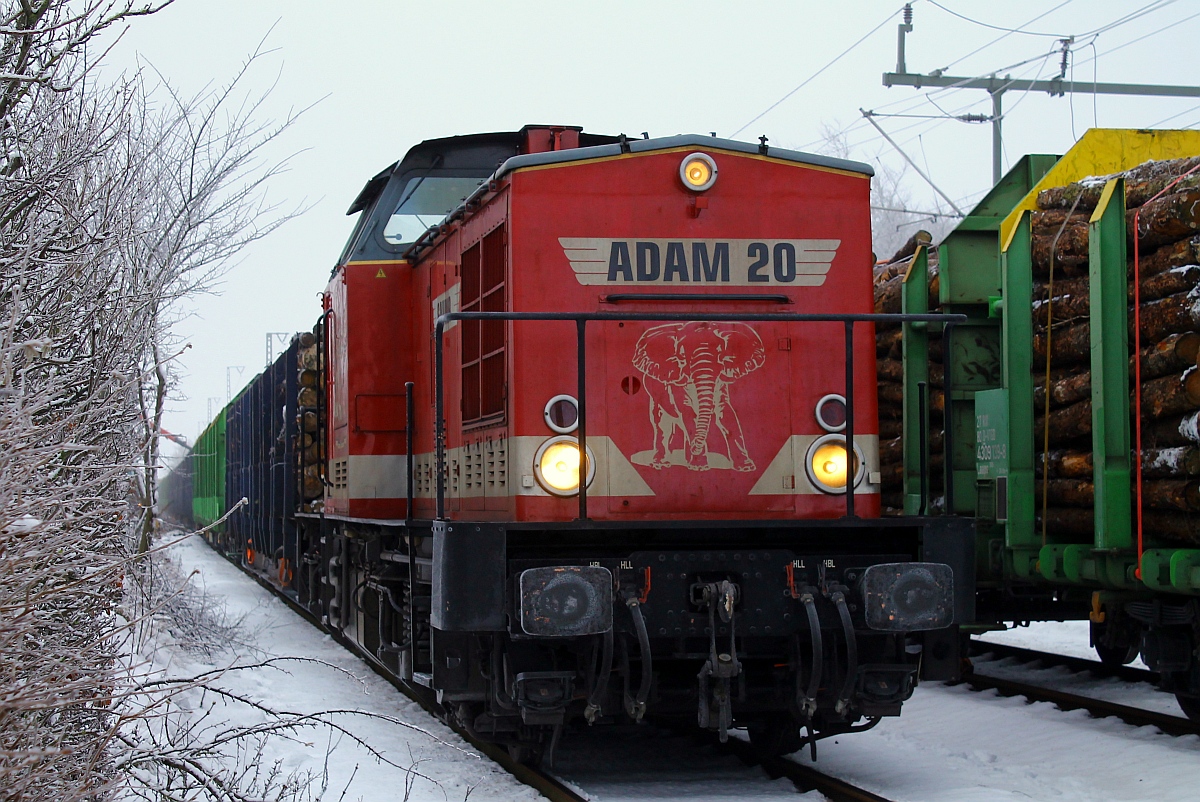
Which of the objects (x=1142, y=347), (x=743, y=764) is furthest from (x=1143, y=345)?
(x=743, y=764)

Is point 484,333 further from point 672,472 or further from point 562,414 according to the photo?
point 672,472

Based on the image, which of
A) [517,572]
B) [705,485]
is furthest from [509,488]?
[705,485]

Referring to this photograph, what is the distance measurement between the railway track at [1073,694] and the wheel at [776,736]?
2.35 metres

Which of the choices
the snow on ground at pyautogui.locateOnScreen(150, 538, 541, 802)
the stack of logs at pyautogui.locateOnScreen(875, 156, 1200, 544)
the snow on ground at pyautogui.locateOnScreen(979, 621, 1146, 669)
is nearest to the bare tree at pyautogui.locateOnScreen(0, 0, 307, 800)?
the snow on ground at pyautogui.locateOnScreen(150, 538, 541, 802)

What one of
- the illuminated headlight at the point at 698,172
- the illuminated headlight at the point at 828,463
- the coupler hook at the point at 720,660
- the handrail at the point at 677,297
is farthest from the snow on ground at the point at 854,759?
the illuminated headlight at the point at 698,172

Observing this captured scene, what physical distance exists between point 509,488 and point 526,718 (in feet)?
3.24

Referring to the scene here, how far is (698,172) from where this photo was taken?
5.81 metres

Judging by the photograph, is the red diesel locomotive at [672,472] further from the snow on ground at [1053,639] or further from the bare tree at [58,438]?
the snow on ground at [1053,639]

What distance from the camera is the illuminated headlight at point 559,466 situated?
5520 millimetres

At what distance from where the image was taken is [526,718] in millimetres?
5328

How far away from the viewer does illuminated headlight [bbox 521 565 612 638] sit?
4988 millimetres

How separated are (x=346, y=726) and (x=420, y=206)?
310 cm

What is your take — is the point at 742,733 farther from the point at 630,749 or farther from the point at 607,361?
the point at 607,361

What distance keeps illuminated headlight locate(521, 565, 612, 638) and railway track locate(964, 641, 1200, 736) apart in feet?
12.4
